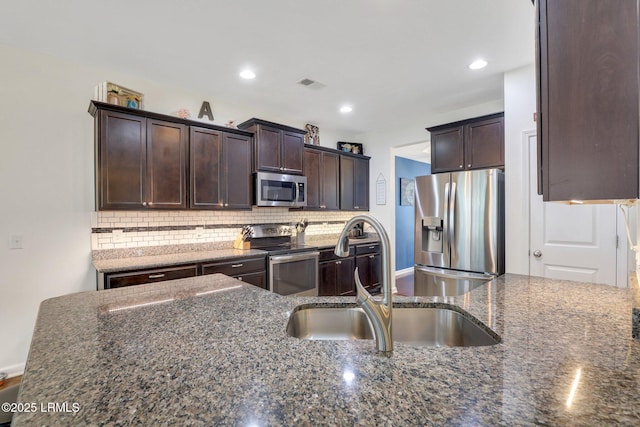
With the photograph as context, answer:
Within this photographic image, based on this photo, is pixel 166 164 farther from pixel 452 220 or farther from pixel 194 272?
pixel 452 220

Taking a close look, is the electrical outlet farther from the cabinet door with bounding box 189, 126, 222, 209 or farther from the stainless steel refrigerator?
the stainless steel refrigerator

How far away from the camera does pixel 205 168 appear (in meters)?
3.26

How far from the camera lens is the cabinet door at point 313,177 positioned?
4.34m

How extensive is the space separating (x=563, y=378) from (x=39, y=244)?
140 inches

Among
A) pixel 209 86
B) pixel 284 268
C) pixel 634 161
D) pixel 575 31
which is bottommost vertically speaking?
pixel 284 268

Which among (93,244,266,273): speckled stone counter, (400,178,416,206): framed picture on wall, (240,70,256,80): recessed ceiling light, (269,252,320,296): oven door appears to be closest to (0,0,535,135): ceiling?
(240,70,256,80): recessed ceiling light

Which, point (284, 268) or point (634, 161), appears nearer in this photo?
point (634, 161)

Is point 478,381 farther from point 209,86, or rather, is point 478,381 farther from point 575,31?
point 209,86

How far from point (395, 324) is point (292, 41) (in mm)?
2291

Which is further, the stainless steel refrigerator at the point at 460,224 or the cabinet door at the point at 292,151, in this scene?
the cabinet door at the point at 292,151

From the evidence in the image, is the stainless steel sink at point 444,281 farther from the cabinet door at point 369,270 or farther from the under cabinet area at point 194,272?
the under cabinet area at point 194,272

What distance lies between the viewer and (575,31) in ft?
2.60

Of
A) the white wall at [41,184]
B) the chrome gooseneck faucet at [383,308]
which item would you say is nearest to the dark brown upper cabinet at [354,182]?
the white wall at [41,184]

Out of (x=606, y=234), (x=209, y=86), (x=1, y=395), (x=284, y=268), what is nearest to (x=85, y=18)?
(x=209, y=86)
